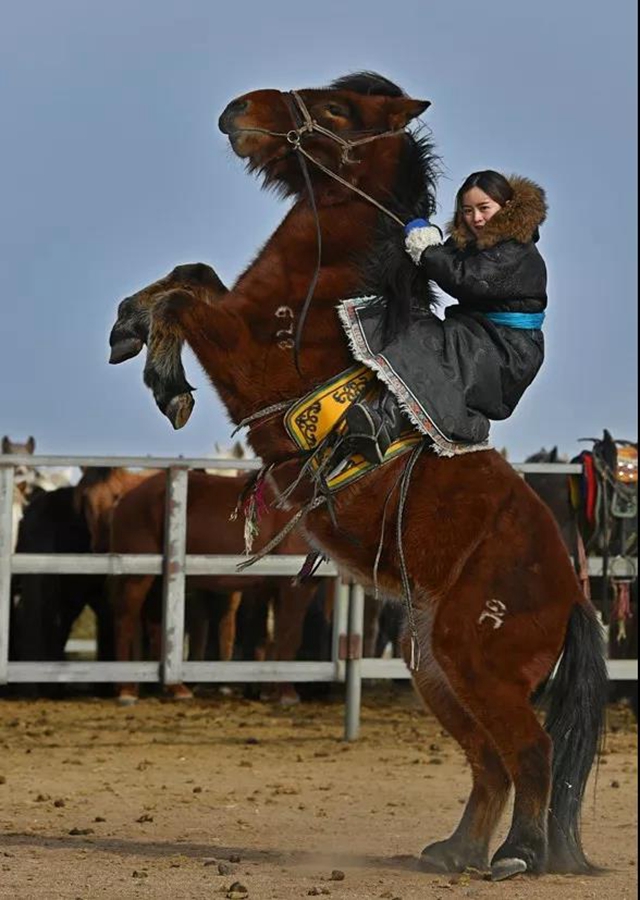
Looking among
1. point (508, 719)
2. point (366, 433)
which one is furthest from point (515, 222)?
point (508, 719)

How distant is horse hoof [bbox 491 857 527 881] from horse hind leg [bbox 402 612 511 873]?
6.9 inches

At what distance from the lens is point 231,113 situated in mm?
6441

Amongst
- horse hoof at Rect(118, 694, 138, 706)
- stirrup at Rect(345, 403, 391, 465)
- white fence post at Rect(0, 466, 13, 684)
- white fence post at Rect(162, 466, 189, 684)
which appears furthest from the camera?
horse hoof at Rect(118, 694, 138, 706)

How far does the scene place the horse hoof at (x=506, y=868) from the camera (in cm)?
616

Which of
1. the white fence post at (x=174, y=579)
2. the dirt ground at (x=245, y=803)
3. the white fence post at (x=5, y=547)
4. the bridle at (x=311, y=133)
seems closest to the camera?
the dirt ground at (x=245, y=803)

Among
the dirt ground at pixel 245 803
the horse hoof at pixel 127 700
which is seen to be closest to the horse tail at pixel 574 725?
the dirt ground at pixel 245 803

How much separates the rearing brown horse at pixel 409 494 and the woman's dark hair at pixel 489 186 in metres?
0.28

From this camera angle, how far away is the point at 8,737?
423 inches

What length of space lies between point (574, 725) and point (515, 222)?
2.09 meters

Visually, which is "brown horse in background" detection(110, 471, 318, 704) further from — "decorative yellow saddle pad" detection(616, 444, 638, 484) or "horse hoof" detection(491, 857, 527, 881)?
"horse hoof" detection(491, 857, 527, 881)

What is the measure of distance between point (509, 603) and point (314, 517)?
0.85 meters

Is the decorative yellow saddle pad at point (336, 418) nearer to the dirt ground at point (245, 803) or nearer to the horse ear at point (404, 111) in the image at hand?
the horse ear at point (404, 111)

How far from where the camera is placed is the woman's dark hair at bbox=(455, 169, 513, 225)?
632cm

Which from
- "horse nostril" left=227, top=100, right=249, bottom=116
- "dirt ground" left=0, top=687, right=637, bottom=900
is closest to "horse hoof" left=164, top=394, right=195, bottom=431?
"horse nostril" left=227, top=100, right=249, bottom=116
